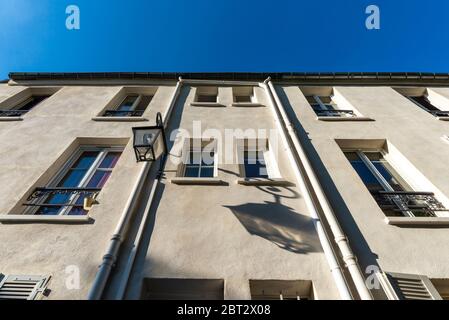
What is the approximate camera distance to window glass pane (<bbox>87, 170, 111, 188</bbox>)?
541cm

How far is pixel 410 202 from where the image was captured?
4.89 metres

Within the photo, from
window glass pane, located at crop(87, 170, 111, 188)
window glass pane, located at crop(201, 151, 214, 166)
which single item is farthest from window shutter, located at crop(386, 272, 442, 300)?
window glass pane, located at crop(87, 170, 111, 188)

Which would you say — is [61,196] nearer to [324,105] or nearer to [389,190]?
[389,190]

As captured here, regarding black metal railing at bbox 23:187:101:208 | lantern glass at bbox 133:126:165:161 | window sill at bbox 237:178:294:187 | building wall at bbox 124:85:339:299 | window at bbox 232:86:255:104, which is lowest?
building wall at bbox 124:85:339:299

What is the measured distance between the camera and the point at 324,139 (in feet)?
20.6

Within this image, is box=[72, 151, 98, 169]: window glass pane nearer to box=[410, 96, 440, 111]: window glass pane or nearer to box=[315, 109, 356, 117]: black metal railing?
box=[315, 109, 356, 117]: black metal railing

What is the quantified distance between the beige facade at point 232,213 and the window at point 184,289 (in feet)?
0.05

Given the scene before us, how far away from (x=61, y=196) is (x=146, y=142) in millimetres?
1995

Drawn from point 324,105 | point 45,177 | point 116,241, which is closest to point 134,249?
point 116,241

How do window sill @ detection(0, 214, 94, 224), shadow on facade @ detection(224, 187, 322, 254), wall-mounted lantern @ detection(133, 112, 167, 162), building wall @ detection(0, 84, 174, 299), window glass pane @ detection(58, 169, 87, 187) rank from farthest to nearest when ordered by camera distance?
window glass pane @ detection(58, 169, 87, 187)
wall-mounted lantern @ detection(133, 112, 167, 162)
window sill @ detection(0, 214, 94, 224)
shadow on facade @ detection(224, 187, 322, 254)
building wall @ detection(0, 84, 174, 299)

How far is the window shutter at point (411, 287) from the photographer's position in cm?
319

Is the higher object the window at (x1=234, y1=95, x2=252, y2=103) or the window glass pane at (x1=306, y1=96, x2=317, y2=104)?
the window at (x1=234, y1=95, x2=252, y2=103)

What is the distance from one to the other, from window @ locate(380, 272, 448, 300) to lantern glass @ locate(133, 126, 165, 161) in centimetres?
387

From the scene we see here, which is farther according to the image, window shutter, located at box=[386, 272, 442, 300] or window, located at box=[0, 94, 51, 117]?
window, located at box=[0, 94, 51, 117]
